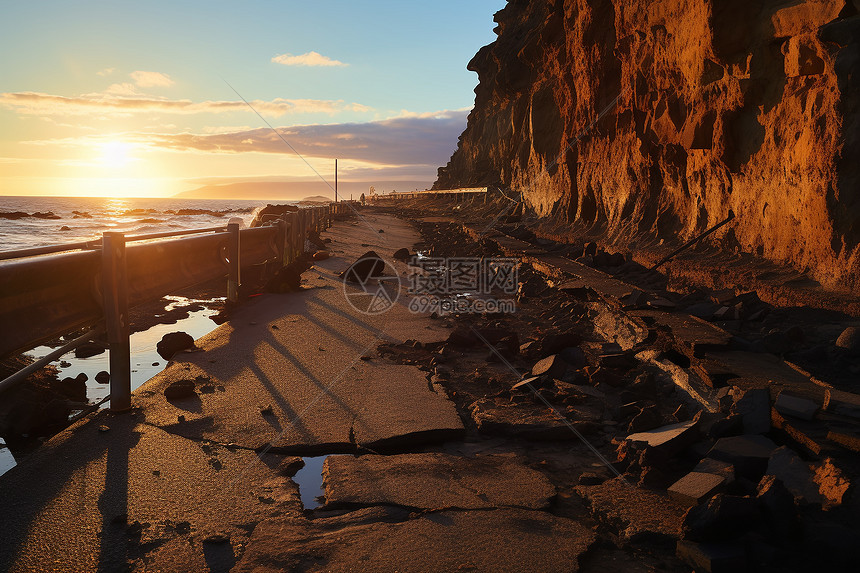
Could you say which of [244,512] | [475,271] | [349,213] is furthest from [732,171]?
[349,213]

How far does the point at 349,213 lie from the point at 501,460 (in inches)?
1644

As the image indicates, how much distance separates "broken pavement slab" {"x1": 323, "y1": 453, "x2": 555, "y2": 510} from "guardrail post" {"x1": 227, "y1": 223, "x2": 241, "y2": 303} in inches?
201

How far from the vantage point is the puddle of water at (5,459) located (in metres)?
3.48

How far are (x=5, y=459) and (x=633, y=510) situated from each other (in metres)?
3.59

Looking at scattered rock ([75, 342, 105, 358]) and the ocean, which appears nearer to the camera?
scattered rock ([75, 342, 105, 358])

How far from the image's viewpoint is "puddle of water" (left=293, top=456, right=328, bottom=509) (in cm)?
308

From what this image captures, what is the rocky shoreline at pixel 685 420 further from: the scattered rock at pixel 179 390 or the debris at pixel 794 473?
the scattered rock at pixel 179 390

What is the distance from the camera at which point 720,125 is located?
10148 millimetres

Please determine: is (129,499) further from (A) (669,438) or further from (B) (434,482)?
(A) (669,438)

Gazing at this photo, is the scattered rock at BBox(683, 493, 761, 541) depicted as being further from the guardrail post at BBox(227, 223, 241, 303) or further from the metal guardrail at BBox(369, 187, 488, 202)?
the metal guardrail at BBox(369, 187, 488, 202)

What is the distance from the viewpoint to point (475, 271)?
47.6 feet

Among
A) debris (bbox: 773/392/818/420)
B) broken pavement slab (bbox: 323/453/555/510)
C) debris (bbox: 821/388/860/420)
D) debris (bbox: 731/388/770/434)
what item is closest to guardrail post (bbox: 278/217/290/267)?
broken pavement slab (bbox: 323/453/555/510)

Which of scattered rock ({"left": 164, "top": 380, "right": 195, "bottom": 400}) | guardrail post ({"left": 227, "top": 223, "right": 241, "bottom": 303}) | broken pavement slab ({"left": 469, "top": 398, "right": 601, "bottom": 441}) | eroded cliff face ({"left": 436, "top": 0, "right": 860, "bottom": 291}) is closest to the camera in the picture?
broken pavement slab ({"left": 469, "top": 398, "right": 601, "bottom": 441})

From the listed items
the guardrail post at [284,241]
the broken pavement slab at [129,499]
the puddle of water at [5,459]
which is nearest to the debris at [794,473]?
the broken pavement slab at [129,499]
